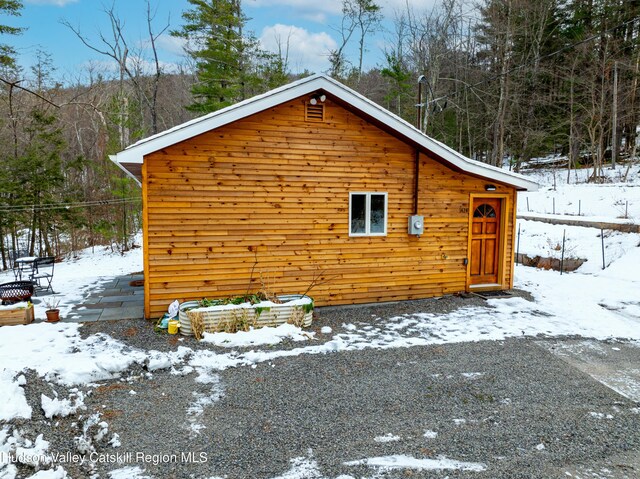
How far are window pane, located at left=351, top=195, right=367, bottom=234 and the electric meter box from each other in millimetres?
981

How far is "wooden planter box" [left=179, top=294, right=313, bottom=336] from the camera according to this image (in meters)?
6.25

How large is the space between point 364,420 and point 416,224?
489cm

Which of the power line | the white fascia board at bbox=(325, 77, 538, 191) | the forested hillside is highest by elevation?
the forested hillside

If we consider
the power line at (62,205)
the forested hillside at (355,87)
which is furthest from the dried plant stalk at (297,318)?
the power line at (62,205)

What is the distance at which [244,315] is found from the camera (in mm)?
6406

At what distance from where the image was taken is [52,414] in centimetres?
378

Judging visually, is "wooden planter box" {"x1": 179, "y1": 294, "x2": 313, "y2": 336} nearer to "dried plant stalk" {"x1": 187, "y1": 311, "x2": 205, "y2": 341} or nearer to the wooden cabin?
"dried plant stalk" {"x1": 187, "y1": 311, "x2": 205, "y2": 341}

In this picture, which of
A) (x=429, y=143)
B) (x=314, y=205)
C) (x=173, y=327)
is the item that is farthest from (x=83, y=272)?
(x=429, y=143)

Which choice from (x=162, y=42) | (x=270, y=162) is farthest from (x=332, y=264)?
(x=162, y=42)

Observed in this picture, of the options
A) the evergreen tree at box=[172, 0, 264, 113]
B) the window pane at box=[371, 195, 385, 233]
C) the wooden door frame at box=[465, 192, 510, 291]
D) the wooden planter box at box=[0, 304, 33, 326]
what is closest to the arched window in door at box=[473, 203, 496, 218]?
Result: the wooden door frame at box=[465, 192, 510, 291]

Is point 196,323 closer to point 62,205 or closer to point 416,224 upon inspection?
point 416,224

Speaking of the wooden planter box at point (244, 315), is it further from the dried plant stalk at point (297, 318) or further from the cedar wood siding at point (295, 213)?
the cedar wood siding at point (295, 213)

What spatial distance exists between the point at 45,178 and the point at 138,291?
8565 millimetres

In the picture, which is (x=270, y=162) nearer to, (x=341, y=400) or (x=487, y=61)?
(x=341, y=400)
